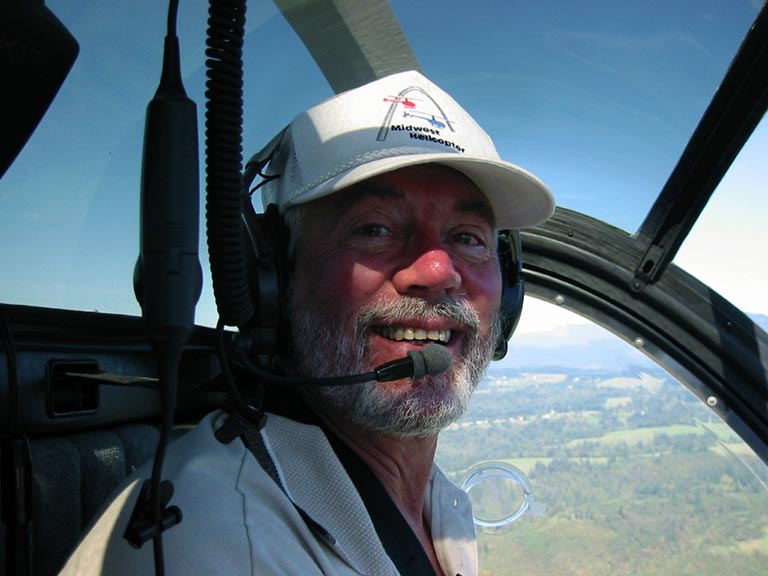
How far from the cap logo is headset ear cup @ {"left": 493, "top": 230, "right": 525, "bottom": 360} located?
0.30 meters

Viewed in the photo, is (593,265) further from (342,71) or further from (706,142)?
(342,71)

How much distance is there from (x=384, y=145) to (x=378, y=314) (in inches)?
11.8

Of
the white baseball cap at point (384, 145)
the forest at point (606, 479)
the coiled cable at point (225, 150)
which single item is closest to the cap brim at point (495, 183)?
the white baseball cap at point (384, 145)

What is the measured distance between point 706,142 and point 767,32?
0.32 m

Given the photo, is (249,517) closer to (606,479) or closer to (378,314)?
(378,314)

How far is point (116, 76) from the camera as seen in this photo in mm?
1184

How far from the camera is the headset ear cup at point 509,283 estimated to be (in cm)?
152

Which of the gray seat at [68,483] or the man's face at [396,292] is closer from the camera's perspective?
the gray seat at [68,483]

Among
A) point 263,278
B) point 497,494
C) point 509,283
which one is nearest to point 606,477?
point 497,494

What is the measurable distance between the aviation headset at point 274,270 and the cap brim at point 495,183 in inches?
2.8

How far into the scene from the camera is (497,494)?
7.55 feet

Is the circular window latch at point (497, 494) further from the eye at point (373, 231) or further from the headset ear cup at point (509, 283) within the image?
the eye at point (373, 231)

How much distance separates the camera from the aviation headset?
1109 mm

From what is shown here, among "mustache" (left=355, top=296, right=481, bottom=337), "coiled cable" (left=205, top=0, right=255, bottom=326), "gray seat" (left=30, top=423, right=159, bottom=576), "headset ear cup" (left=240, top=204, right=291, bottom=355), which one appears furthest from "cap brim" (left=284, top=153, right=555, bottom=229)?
"gray seat" (left=30, top=423, right=159, bottom=576)
